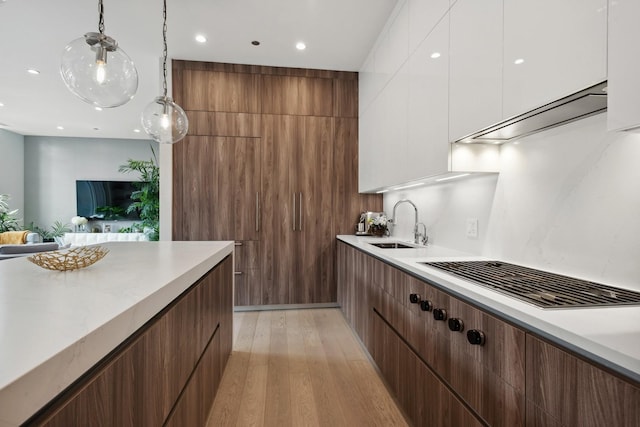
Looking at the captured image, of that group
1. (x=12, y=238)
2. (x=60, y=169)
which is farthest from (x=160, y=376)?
(x=60, y=169)

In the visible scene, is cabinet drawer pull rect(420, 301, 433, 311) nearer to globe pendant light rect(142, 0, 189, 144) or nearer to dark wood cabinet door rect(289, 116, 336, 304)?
globe pendant light rect(142, 0, 189, 144)

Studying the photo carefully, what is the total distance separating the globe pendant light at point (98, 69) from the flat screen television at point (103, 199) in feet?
23.7

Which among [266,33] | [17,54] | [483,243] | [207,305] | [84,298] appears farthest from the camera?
[17,54]

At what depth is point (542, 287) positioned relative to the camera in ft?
3.70

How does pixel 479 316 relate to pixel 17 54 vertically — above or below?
below

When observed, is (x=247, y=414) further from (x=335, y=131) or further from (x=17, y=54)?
(x=17, y=54)

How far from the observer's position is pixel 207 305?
1.72 metres

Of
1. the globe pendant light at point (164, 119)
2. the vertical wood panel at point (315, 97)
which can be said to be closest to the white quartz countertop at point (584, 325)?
the globe pendant light at point (164, 119)

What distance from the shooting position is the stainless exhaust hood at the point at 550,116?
106 cm

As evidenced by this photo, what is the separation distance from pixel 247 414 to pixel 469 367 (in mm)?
1311

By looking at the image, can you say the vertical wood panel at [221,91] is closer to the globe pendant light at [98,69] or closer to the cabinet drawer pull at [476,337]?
the globe pendant light at [98,69]

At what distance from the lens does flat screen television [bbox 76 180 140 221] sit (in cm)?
760

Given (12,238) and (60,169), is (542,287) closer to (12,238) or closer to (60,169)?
(12,238)

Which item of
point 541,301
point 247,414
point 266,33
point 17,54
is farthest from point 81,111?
point 541,301
